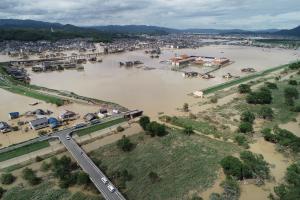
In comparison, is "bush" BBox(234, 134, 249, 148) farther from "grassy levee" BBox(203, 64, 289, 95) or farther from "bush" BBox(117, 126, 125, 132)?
"grassy levee" BBox(203, 64, 289, 95)

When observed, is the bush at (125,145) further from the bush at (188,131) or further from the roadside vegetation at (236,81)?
Answer: the roadside vegetation at (236,81)

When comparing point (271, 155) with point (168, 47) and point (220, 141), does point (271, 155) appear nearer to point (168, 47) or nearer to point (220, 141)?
point (220, 141)

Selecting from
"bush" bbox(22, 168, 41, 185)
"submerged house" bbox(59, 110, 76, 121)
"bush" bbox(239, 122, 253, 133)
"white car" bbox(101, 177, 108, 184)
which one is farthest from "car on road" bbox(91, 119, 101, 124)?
"bush" bbox(239, 122, 253, 133)

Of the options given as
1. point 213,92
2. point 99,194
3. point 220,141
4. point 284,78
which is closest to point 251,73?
point 284,78

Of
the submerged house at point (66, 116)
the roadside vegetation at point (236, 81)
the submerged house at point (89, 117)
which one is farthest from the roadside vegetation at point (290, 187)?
the roadside vegetation at point (236, 81)

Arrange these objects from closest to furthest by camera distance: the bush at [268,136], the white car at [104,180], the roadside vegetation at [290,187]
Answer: the roadside vegetation at [290,187], the white car at [104,180], the bush at [268,136]

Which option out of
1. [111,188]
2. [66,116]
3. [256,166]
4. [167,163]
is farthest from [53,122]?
[256,166]
